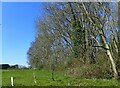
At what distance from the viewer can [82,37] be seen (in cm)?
3888

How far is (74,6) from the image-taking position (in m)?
33.5

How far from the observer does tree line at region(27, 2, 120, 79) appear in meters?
29.1

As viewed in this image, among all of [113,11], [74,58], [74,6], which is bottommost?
[74,58]

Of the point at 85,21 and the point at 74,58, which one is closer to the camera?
the point at 85,21

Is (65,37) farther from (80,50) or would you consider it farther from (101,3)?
(101,3)

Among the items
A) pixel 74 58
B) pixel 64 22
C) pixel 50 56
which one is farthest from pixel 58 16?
pixel 50 56

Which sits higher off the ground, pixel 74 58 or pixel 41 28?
pixel 41 28

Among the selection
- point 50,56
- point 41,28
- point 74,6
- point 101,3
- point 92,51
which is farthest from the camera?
point 50,56

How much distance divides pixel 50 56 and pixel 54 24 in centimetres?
1217

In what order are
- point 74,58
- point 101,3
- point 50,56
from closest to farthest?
point 101,3 < point 74,58 < point 50,56

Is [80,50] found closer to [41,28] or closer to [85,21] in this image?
[85,21]

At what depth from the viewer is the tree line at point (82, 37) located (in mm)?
29125

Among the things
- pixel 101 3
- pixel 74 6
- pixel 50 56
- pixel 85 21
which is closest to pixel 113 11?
pixel 101 3

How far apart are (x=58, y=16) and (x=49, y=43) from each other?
26.8 feet
